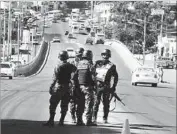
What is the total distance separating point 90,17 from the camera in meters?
11.2

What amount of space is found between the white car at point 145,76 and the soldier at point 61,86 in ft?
3.77

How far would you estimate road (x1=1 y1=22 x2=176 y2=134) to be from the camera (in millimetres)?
10383

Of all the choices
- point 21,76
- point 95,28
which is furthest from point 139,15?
point 21,76

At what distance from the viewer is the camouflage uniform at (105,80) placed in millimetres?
10297

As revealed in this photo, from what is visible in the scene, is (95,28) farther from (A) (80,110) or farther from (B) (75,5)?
(A) (80,110)

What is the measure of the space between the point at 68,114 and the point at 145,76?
58.0 inches

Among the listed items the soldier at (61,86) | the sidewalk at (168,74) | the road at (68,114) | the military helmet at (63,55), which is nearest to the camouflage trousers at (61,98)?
the soldier at (61,86)

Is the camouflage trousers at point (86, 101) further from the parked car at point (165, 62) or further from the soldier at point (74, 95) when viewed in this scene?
the parked car at point (165, 62)

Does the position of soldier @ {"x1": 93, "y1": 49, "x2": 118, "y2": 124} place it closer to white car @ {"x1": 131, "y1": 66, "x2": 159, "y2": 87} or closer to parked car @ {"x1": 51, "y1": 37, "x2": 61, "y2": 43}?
white car @ {"x1": 131, "y1": 66, "x2": 159, "y2": 87}

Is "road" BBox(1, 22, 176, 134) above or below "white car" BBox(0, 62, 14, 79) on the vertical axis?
below

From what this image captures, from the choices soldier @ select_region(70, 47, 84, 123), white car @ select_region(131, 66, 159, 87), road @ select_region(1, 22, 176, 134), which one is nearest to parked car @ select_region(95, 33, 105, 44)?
road @ select_region(1, 22, 176, 134)

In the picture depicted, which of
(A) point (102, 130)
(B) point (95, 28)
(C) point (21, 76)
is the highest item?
(B) point (95, 28)

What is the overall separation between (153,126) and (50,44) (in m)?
2.21

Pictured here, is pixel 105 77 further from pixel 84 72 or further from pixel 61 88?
pixel 61 88
